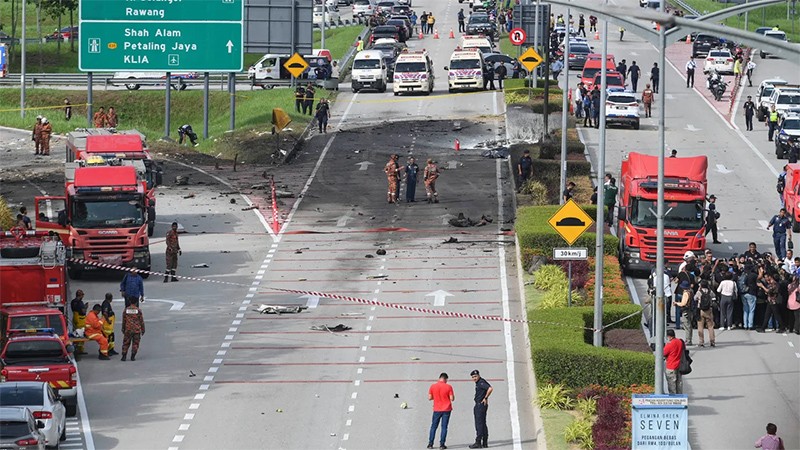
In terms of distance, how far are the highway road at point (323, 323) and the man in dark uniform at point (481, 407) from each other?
43 cm

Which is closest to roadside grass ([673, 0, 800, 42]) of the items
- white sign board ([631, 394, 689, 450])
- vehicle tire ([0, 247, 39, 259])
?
vehicle tire ([0, 247, 39, 259])

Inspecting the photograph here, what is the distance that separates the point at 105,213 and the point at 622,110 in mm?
32666

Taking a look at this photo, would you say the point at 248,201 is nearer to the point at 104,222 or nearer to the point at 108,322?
the point at 104,222

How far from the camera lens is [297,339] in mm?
37500

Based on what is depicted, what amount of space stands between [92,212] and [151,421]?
45.1 feet

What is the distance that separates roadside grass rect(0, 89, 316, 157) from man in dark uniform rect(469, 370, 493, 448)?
46034 millimetres

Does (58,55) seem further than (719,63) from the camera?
Yes

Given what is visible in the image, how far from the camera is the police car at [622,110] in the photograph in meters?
70.6

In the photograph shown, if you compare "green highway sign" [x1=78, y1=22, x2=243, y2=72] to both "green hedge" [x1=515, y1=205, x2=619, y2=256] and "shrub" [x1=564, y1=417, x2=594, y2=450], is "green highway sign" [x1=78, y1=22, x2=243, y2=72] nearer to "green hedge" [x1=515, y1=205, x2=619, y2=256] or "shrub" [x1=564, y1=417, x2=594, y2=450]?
"green hedge" [x1=515, y1=205, x2=619, y2=256]

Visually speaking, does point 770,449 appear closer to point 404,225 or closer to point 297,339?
point 297,339

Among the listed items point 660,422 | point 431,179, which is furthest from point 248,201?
point 660,422

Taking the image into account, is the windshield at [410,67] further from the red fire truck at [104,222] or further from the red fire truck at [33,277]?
the red fire truck at [33,277]

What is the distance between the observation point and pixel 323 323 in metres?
39.0

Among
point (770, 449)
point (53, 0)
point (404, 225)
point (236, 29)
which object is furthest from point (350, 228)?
point (53, 0)
